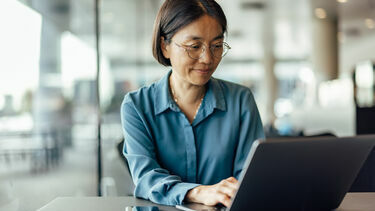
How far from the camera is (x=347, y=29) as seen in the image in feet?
40.8

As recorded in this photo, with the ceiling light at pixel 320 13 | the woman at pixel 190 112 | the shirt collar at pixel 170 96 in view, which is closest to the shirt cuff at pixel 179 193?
the woman at pixel 190 112

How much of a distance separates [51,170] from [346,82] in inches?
378

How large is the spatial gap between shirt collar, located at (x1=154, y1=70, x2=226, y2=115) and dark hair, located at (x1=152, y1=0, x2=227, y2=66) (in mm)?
143

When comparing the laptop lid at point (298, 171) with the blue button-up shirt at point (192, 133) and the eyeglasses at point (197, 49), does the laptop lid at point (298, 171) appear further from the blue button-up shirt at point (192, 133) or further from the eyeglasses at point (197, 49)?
the eyeglasses at point (197, 49)

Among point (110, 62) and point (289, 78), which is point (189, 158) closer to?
point (110, 62)

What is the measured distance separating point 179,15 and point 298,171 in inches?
28.3

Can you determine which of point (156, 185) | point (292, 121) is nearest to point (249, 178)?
point (156, 185)

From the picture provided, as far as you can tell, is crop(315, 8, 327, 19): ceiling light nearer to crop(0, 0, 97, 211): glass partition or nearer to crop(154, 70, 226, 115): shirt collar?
crop(0, 0, 97, 211): glass partition

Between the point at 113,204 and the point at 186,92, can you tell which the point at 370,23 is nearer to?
the point at 186,92

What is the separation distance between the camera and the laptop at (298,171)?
2.91ft

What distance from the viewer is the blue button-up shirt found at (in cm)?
148

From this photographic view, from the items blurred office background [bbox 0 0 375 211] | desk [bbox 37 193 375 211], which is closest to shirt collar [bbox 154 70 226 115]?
desk [bbox 37 193 375 211]

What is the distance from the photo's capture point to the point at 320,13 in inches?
393

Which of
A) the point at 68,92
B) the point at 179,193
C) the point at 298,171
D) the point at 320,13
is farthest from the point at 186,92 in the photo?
the point at 320,13
